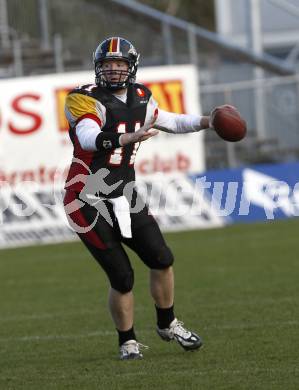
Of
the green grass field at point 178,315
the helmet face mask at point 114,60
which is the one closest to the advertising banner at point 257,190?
the green grass field at point 178,315

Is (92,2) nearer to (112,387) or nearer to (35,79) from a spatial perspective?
(35,79)

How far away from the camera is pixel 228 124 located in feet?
22.6

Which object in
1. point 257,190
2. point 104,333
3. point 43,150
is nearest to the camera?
point 104,333

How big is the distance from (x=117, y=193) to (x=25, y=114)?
9579 mm

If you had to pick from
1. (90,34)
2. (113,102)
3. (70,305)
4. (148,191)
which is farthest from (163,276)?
(90,34)

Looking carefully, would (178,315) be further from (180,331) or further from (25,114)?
(25,114)

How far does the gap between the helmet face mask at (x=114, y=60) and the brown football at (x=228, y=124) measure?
0.57 meters

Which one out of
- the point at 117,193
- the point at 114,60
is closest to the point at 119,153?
the point at 117,193

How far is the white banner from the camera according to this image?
16312 mm

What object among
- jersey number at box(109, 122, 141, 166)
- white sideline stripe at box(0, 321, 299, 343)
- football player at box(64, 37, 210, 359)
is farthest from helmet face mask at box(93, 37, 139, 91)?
white sideline stripe at box(0, 321, 299, 343)

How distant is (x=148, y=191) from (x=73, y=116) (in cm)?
968

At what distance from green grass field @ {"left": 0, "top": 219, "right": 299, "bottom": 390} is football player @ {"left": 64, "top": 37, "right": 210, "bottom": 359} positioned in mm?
343

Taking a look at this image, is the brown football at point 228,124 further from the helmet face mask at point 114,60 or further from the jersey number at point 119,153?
the helmet face mask at point 114,60

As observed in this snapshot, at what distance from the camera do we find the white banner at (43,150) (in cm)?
1631
